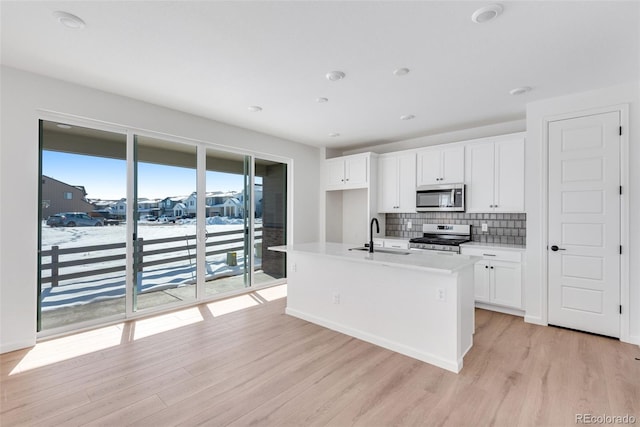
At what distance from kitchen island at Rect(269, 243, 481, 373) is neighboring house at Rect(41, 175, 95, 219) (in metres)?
2.38

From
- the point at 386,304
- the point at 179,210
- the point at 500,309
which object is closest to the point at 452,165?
the point at 500,309

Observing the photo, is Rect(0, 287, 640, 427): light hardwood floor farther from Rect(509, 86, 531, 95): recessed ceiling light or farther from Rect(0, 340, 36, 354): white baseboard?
Rect(509, 86, 531, 95): recessed ceiling light

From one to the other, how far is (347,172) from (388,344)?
355 centimetres

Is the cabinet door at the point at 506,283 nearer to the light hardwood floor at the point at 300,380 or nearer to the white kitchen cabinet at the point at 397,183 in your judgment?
the light hardwood floor at the point at 300,380

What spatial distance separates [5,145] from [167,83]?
1584 mm

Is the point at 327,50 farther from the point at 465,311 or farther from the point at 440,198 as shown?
the point at 440,198

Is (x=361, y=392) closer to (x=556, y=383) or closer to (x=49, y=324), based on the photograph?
(x=556, y=383)

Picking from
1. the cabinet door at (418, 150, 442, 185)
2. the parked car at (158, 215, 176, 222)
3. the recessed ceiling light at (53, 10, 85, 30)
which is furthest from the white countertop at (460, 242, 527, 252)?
the recessed ceiling light at (53, 10, 85, 30)

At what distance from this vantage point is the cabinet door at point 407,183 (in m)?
5.08

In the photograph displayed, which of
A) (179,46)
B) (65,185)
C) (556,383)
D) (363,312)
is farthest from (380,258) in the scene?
(65,185)

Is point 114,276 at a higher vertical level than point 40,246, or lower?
lower

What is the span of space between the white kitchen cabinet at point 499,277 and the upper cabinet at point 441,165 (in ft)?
3.82

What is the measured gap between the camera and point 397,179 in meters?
5.28

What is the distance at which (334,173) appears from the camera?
5996 millimetres
